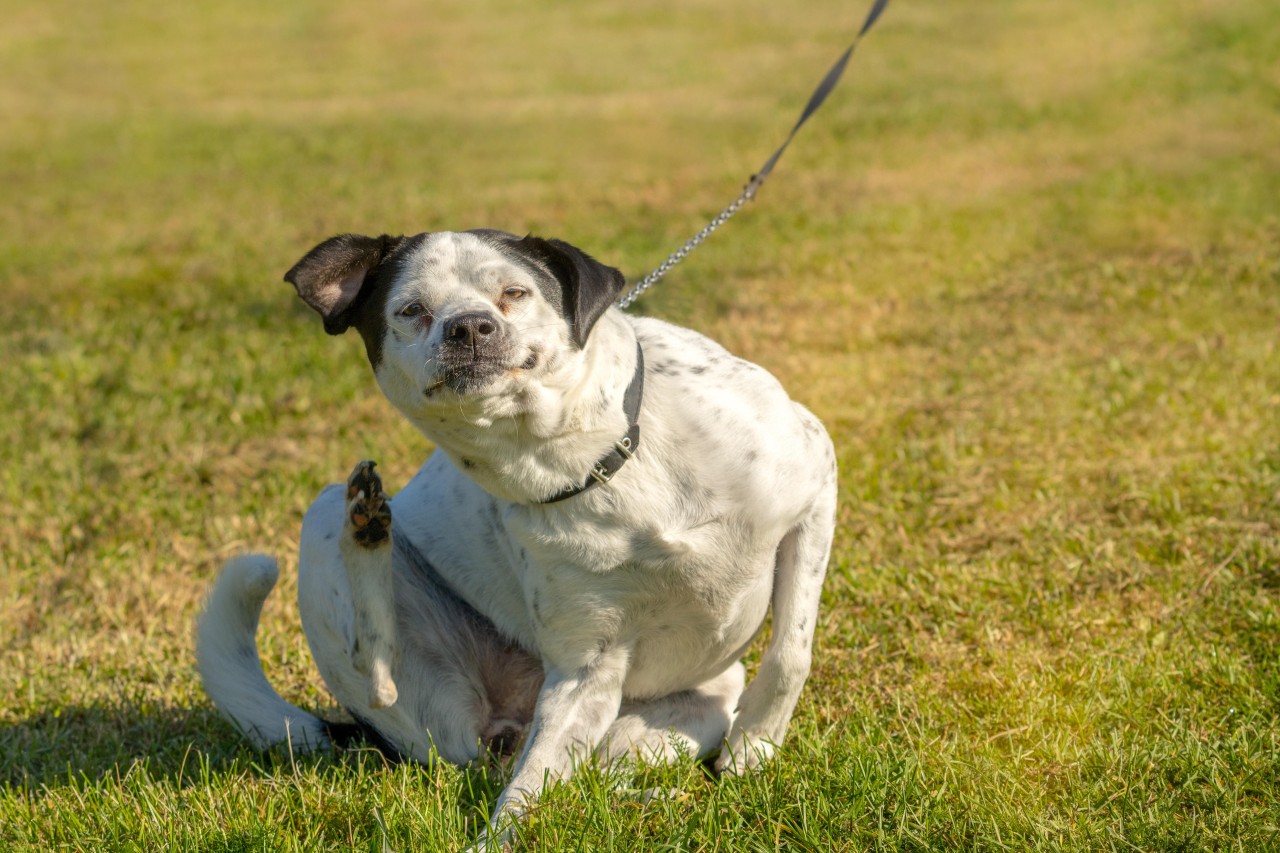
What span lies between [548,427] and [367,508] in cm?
58

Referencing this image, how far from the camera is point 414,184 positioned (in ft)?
43.7

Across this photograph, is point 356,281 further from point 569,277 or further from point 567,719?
point 567,719

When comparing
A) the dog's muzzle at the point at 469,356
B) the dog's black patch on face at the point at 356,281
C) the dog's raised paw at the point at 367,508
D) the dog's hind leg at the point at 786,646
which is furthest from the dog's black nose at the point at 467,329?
the dog's hind leg at the point at 786,646

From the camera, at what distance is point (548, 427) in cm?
300

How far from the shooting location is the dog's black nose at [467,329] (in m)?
2.88

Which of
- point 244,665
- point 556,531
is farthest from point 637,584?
point 244,665

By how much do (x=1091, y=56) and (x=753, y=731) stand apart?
15737mm

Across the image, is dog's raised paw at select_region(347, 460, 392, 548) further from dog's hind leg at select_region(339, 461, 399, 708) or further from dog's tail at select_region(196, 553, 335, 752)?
dog's tail at select_region(196, 553, 335, 752)

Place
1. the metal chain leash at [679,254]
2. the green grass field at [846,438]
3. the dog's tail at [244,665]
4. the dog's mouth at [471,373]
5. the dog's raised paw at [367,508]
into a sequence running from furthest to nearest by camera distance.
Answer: the metal chain leash at [679,254] < the dog's tail at [244,665] < the dog's raised paw at [367,508] < the green grass field at [846,438] < the dog's mouth at [471,373]

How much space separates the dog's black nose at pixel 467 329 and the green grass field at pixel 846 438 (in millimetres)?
1047

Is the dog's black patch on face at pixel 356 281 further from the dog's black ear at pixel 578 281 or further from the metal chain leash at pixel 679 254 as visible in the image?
the metal chain leash at pixel 679 254

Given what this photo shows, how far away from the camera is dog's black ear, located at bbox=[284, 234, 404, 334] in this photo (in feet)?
10.1

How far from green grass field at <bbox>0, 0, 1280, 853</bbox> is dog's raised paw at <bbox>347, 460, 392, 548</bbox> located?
0.61 metres

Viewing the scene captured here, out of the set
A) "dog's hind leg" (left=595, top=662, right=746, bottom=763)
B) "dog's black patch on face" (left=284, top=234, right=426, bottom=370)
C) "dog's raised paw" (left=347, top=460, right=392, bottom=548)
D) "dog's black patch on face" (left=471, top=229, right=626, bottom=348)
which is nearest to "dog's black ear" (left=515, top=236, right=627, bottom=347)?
"dog's black patch on face" (left=471, top=229, right=626, bottom=348)
